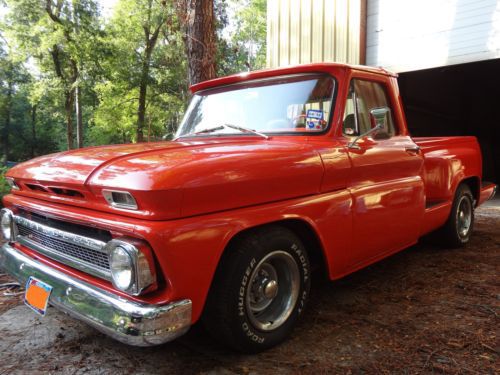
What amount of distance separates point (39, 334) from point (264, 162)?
1.90 m

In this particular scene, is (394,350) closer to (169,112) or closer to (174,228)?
(174,228)

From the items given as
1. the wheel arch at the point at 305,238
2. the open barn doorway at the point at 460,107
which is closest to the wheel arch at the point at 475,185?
the wheel arch at the point at 305,238

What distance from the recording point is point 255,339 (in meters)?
2.29

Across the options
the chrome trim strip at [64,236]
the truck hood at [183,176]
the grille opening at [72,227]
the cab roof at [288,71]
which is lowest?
the chrome trim strip at [64,236]

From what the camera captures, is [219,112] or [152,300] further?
[219,112]

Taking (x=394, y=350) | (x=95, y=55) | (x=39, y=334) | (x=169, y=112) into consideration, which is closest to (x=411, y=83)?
(x=394, y=350)

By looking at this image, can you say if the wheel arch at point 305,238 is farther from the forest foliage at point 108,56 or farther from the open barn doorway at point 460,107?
the forest foliage at point 108,56

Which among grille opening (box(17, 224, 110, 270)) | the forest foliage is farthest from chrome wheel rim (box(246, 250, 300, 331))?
the forest foliage

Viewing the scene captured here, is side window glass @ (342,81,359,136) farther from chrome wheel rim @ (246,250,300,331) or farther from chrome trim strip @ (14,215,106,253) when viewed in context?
chrome trim strip @ (14,215,106,253)

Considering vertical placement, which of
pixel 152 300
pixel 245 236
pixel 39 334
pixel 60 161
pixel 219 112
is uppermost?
pixel 219 112

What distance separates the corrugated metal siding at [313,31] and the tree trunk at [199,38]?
3.34 meters

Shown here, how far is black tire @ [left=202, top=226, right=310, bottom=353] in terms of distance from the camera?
6.98 feet

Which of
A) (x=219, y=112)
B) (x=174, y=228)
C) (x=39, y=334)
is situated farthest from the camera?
(x=219, y=112)

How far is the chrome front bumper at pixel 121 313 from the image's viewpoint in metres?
1.81
